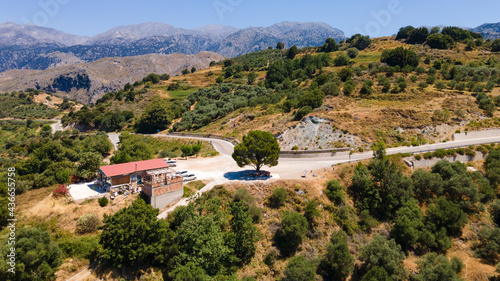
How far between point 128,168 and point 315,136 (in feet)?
109

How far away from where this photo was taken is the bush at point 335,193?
3136 cm

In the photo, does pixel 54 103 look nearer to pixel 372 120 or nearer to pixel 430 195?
pixel 372 120

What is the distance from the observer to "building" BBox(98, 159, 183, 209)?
30309mm

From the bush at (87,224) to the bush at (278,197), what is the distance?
20338 millimetres

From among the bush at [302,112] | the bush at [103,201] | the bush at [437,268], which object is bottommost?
the bush at [437,268]

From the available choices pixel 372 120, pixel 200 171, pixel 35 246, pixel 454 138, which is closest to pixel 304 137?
pixel 372 120

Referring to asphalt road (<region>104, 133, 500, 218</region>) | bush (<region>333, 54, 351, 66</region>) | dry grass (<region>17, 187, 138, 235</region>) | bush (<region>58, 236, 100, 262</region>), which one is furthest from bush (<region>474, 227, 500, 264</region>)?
bush (<region>333, 54, 351, 66</region>)

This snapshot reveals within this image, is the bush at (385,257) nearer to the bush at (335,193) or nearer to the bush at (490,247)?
the bush at (335,193)

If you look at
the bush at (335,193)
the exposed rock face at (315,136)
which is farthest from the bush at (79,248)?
the exposed rock face at (315,136)

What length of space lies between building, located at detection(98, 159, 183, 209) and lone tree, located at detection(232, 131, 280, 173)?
902 cm

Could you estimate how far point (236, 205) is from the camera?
90.6ft

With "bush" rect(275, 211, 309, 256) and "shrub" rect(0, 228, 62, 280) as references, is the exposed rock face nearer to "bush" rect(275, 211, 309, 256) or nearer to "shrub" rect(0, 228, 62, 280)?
"bush" rect(275, 211, 309, 256)

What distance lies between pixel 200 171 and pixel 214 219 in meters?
A: 13.3

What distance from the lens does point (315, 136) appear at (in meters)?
47.5
